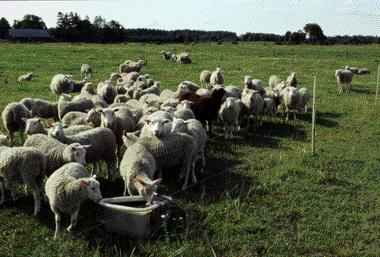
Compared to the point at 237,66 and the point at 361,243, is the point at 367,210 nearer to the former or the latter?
the point at 361,243

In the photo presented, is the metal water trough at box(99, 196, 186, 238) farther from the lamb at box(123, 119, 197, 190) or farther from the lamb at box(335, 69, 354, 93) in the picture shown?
the lamb at box(335, 69, 354, 93)

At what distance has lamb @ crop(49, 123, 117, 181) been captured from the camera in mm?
10164

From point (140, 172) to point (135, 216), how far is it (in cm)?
140

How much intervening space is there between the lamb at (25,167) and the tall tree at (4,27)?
12491 centimetres

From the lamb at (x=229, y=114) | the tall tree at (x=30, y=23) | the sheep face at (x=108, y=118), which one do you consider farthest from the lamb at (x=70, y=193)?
the tall tree at (x=30, y=23)

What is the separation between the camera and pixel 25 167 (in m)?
8.68

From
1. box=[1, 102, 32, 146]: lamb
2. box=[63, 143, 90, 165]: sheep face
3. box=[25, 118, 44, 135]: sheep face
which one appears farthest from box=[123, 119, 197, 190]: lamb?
box=[1, 102, 32, 146]: lamb

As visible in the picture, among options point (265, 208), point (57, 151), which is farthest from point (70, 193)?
point (265, 208)

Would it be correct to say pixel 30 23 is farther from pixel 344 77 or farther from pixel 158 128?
pixel 158 128

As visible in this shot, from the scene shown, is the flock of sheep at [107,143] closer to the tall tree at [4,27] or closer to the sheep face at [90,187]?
the sheep face at [90,187]

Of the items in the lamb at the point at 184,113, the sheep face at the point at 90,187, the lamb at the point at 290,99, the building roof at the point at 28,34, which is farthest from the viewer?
the building roof at the point at 28,34

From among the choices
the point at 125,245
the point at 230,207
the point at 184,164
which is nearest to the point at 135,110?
the point at 184,164

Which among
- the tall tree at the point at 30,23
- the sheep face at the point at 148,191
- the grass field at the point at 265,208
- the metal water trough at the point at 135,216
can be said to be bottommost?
the grass field at the point at 265,208

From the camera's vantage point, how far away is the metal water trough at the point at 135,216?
24.9 feet
